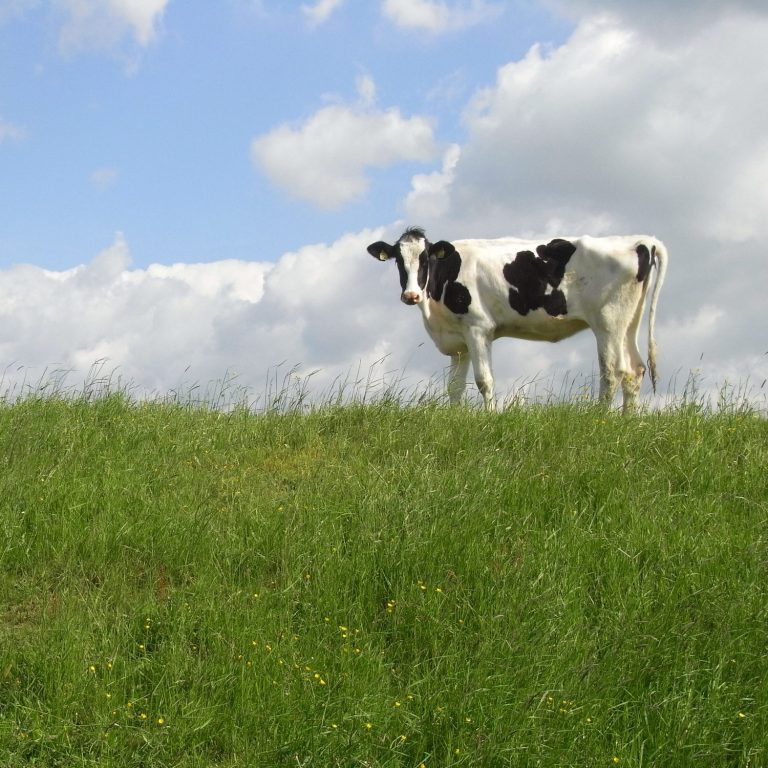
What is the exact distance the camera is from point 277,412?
996cm

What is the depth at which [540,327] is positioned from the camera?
1412cm

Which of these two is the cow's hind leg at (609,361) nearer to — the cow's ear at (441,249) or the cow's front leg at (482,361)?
A: the cow's front leg at (482,361)

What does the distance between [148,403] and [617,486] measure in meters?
5.05

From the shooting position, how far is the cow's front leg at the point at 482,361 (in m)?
13.4

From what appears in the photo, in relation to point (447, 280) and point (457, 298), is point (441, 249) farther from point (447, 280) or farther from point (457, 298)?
point (457, 298)

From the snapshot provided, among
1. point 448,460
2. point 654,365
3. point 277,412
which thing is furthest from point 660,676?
point 654,365

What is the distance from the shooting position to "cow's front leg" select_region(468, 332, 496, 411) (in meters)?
13.4

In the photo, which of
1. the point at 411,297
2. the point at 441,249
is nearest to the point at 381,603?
the point at 411,297

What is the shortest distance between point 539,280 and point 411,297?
73.4 inches

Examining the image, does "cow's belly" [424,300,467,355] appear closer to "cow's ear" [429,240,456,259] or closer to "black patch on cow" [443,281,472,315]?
"black patch on cow" [443,281,472,315]

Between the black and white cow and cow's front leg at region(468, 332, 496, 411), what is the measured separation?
0.6 inches

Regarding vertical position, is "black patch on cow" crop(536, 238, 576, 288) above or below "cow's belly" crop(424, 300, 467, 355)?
above

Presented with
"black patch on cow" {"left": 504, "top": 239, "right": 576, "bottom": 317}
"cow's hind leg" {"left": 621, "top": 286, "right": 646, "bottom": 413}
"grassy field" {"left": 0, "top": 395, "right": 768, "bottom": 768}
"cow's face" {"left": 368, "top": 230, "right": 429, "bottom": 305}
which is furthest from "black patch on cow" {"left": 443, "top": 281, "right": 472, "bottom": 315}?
"grassy field" {"left": 0, "top": 395, "right": 768, "bottom": 768}

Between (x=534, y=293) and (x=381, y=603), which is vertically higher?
(x=534, y=293)
